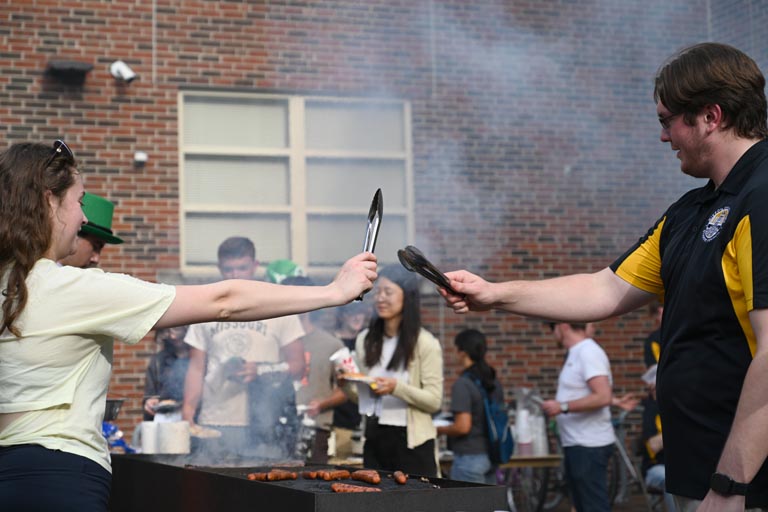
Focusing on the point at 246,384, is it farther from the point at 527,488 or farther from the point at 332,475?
the point at 527,488

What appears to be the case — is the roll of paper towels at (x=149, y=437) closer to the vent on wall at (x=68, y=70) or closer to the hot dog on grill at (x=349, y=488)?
the hot dog on grill at (x=349, y=488)

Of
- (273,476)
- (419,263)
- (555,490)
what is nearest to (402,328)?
(273,476)

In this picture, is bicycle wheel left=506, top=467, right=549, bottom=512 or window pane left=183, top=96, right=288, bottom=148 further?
window pane left=183, top=96, right=288, bottom=148

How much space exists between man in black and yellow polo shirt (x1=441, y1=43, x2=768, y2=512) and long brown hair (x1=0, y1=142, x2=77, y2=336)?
1.54m

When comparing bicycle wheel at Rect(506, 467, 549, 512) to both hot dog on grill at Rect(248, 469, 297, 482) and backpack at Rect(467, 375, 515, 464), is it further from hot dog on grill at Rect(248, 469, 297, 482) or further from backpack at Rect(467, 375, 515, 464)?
hot dog on grill at Rect(248, 469, 297, 482)

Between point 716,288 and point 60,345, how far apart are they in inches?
60.3

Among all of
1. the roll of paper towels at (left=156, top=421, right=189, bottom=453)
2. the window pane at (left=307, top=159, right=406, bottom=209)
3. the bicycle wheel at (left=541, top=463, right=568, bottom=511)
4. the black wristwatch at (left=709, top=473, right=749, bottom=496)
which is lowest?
the bicycle wheel at (left=541, top=463, right=568, bottom=511)

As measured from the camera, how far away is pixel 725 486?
7.25 ft

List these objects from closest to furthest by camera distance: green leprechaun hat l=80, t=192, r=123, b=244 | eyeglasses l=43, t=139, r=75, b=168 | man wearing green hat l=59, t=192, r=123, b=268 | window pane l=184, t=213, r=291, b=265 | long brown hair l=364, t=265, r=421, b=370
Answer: eyeglasses l=43, t=139, r=75, b=168 < man wearing green hat l=59, t=192, r=123, b=268 < green leprechaun hat l=80, t=192, r=123, b=244 < long brown hair l=364, t=265, r=421, b=370 < window pane l=184, t=213, r=291, b=265

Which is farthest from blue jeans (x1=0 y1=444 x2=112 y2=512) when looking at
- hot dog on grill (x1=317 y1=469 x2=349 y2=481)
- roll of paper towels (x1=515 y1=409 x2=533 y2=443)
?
roll of paper towels (x1=515 y1=409 x2=533 y2=443)

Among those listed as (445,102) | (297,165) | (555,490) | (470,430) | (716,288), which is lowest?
(555,490)

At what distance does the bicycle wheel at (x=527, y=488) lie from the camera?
930cm

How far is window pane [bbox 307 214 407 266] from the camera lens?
966cm

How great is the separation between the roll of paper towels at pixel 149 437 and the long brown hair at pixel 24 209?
9.92ft
